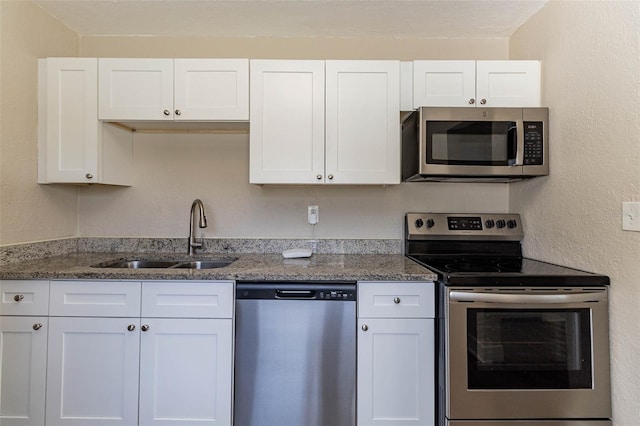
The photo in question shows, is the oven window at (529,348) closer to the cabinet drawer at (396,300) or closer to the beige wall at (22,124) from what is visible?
the cabinet drawer at (396,300)

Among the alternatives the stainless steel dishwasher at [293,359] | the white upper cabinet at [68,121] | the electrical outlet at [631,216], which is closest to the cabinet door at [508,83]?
the electrical outlet at [631,216]

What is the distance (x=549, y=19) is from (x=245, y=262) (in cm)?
221

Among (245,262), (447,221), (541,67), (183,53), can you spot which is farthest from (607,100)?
(183,53)

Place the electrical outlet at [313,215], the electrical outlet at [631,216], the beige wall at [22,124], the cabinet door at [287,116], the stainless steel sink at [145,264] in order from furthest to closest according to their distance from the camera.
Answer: the electrical outlet at [313,215] → the stainless steel sink at [145,264] → the cabinet door at [287,116] → the beige wall at [22,124] → the electrical outlet at [631,216]

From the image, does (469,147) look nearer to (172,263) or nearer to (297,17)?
(297,17)

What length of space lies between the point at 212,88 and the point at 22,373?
1730 millimetres

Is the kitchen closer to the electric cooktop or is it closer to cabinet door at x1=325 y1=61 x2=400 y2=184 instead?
the electric cooktop

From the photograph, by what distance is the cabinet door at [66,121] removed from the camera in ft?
6.59

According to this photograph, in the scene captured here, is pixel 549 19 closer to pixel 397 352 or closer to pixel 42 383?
pixel 397 352

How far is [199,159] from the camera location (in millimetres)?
2375

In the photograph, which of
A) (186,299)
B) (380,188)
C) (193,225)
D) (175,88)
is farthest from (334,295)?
(175,88)

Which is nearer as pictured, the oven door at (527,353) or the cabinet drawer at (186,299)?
the oven door at (527,353)

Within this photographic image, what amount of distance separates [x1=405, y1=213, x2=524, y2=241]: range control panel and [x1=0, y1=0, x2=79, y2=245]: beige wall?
2268 mm

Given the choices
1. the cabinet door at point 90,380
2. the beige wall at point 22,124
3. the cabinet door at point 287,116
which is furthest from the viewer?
the cabinet door at point 287,116
